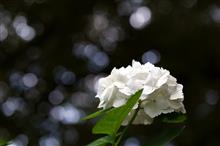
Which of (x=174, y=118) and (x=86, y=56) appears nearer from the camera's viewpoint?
(x=174, y=118)

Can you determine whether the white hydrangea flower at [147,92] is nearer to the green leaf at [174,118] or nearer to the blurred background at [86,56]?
the green leaf at [174,118]

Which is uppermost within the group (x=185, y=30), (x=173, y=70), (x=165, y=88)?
(x=165, y=88)

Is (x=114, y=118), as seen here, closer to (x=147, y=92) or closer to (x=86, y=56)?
(x=147, y=92)

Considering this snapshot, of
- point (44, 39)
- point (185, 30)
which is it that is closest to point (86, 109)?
point (44, 39)

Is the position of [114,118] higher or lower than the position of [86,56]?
higher

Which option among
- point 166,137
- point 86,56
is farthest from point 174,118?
point 86,56

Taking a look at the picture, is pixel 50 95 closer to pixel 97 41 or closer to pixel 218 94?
pixel 97 41
